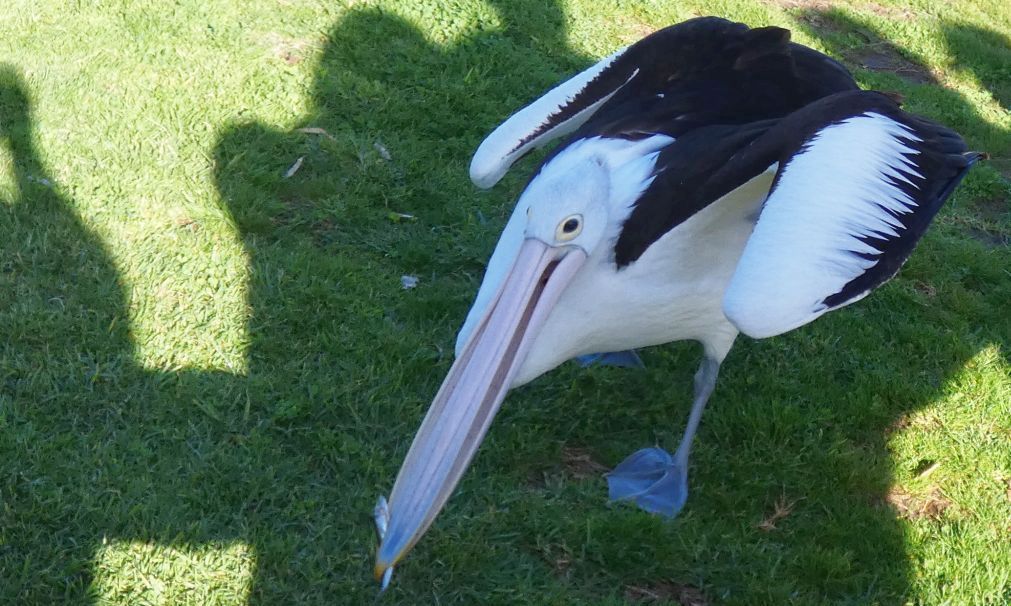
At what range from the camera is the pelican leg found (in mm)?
3098

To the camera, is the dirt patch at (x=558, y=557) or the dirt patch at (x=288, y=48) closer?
the dirt patch at (x=558, y=557)

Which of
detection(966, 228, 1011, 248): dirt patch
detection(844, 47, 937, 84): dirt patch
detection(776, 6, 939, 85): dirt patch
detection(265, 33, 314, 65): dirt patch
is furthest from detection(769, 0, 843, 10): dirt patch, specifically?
detection(265, 33, 314, 65): dirt patch

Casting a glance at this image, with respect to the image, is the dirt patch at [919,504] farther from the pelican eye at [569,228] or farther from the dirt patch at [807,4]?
the dirt patch at [807,4]

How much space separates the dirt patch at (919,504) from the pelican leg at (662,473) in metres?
0.69

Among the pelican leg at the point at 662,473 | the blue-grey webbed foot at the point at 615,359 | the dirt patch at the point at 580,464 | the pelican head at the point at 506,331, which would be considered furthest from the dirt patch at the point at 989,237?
the pelican head at the point at 506,331

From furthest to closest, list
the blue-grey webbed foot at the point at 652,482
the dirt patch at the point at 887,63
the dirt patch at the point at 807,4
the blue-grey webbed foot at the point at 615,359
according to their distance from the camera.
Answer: the dirt patch at the point at 807,4, the dirt patch at the point at 887,63, the blue-grey webbed foot at the point at 615,359, the blue-grey webbed foot at the point at 652,482

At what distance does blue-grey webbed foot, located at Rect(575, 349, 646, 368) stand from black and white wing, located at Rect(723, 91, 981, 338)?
1.28 metres

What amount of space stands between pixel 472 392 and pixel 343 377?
1024 millimetres

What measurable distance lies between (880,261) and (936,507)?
46.1 inches

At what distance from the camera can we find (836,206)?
245 centimetres

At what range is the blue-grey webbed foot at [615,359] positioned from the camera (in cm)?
371

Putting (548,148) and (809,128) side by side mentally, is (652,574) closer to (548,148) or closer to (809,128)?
(809,128)

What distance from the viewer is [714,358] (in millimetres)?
3240

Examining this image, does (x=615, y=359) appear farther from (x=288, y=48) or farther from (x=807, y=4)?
(x=807, y=4)
